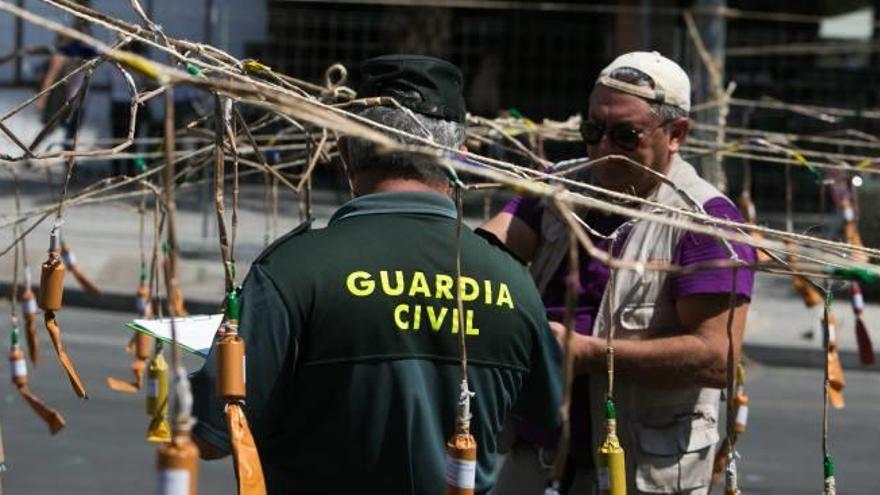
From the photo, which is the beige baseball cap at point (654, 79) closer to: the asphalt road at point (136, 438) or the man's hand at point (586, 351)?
the man's hand at point (586, 351)

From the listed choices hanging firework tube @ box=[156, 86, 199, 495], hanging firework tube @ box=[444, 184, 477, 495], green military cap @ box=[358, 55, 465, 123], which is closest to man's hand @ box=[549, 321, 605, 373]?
green military cap @ box=[358, 55, 465, 123]

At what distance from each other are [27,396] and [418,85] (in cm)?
184

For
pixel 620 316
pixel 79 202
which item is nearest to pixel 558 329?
pixel 620 316

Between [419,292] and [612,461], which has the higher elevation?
[419,292]

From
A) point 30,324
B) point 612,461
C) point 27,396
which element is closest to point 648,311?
point 612,461

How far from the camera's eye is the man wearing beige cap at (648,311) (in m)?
3.57

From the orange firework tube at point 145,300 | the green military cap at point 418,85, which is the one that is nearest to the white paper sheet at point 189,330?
the green military cap at point 418,85

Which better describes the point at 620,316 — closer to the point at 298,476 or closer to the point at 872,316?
the point at 298,476

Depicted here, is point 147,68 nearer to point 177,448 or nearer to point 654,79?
point 177,448

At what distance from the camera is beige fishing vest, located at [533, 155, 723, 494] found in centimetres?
363

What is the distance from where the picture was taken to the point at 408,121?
289cm

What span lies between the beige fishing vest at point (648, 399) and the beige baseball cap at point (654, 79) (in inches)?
9.1

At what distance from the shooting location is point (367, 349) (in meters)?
2.78

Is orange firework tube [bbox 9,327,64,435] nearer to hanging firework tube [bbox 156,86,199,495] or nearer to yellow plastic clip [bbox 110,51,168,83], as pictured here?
hanging firework tube [bbox 156,86,199,495]
